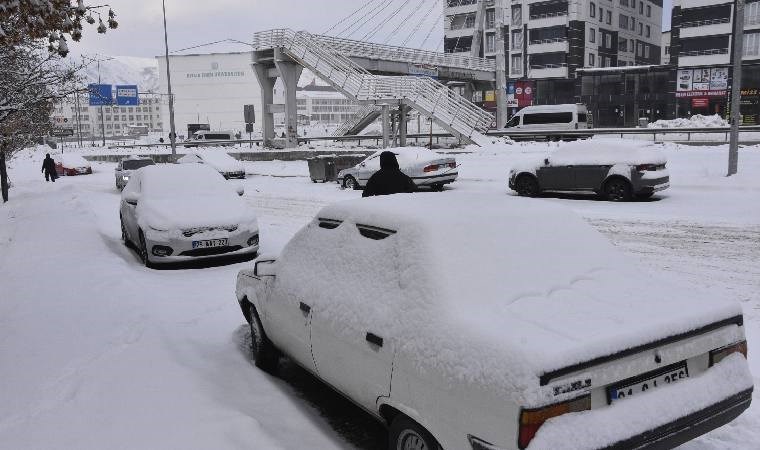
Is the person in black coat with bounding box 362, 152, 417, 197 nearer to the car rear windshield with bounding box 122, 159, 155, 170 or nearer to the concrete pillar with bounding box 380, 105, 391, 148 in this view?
the car rear windshield with bounding box 122, 159, 155, 170

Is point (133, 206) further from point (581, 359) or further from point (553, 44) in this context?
point (553, 44)

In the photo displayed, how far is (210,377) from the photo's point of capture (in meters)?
5.03

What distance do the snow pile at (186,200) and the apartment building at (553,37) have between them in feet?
174

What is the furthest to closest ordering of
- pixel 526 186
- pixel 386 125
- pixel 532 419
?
pixel 386 125, pixel 526 186, pixel 532 419

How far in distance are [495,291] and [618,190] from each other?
13.3 metres

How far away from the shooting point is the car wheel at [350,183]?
20.7 m

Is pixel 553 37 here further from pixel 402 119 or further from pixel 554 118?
pixel 402 119

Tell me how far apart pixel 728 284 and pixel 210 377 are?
634 centimetres

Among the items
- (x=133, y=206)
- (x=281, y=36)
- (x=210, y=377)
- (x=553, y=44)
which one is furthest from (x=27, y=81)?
(x=553, y=44)

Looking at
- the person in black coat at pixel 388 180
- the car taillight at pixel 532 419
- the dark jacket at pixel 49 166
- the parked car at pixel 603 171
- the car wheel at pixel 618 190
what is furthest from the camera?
the dark jacket at pixel 49 166

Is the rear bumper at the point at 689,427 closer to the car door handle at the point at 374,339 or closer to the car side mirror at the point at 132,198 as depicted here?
the car door handle at the point at 374,339

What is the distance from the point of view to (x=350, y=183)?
2100 cm

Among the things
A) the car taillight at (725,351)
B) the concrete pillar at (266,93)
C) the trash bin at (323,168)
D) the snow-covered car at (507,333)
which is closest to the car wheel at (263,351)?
the snow-covered car at (507,333)

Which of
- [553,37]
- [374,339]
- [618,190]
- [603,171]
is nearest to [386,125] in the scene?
[603,171]
